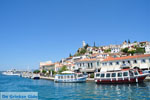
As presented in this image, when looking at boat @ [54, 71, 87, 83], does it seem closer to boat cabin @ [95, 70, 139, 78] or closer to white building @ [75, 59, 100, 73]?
boat cabin @ [95, 70, 139, 78]

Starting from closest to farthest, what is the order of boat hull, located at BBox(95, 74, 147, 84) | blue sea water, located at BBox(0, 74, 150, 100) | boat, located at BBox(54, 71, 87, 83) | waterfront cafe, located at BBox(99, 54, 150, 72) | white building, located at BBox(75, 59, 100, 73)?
blue sea water, located at BBox(0, 74, 150, 100) → boat hull, located at BBox(95, 74, 147, 84) → waterfront cafe, located at BBox(99, 54, 150, 72) → boat, located at BBox(54, 71, 87, 83) → white building, located at BBox(75, 59, 100, 73)

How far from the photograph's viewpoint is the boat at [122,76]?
34.6m

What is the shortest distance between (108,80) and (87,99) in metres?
17.2

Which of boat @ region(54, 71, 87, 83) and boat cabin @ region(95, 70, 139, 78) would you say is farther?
boat @ region(54, 71, 87, 83)

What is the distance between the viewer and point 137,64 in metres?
47.4

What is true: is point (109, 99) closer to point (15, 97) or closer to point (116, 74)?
point (15, 97)

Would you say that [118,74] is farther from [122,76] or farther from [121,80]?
[121,80]

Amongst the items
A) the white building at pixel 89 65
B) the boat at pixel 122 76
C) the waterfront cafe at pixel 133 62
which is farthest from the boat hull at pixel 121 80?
the white building at pixel 89 65

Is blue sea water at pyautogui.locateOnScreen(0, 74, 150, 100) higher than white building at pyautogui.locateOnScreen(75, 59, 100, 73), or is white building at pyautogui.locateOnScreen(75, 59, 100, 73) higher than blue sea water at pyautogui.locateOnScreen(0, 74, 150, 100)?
white building at pyautogui.locateOnScreen(75, 59, 100, 73)

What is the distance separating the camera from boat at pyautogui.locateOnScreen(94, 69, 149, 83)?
34625 millimetres

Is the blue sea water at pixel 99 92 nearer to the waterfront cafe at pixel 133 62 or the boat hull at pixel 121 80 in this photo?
the boat hull at pixel 121 80

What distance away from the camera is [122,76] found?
3634 cm

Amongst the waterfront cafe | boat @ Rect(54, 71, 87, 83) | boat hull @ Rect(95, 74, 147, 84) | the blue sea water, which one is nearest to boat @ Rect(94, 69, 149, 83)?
boat hull @ Rect(95, 74, 147, 84)

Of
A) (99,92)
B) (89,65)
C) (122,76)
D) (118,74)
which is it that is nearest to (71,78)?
(89,65)
